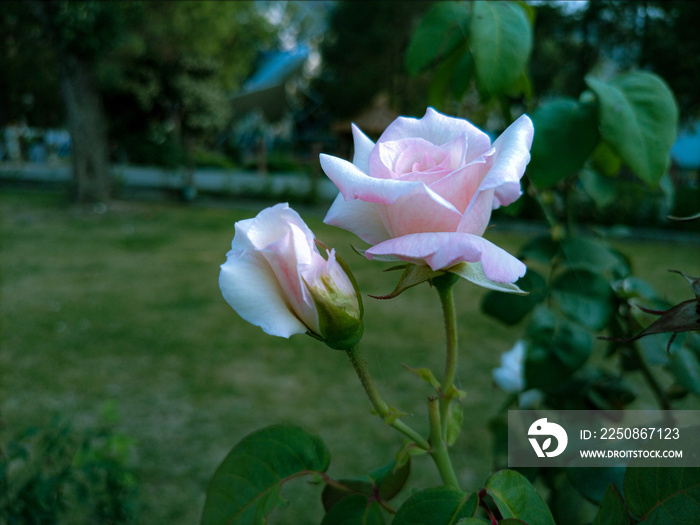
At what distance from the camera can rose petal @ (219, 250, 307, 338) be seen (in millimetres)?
270

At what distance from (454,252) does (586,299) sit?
13.4 inches

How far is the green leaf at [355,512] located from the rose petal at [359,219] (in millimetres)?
190

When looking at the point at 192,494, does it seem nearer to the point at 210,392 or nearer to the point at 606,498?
the point at 210,392

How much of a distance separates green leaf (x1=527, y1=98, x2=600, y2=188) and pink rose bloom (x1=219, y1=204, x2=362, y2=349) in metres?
0.26

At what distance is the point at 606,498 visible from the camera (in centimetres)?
33

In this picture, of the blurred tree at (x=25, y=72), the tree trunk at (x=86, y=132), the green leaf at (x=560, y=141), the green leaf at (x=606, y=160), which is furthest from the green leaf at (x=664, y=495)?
the tree trunk at (x=86, y=132)

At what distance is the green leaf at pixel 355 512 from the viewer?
38 centimetres

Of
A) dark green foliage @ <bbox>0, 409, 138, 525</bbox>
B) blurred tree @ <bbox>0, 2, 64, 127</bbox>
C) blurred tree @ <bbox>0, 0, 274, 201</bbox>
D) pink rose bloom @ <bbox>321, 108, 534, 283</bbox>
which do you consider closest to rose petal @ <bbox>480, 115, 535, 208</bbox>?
pink rose bloom @ <bbox>321, 108, 534, 283</bbox>

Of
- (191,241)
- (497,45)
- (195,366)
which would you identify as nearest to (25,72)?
(191,241)

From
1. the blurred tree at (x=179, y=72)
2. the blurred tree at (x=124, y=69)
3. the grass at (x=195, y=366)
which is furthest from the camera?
the blurred tree at (x=179, y=72)

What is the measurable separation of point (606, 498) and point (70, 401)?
2277 millimetres

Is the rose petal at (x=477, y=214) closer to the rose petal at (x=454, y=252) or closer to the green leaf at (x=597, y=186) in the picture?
the rose petal at (x=454, y=252)

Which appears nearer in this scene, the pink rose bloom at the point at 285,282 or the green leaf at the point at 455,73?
the pink rose bloom at the point at 285,282

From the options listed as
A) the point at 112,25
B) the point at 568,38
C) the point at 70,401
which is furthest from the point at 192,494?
the point at 568,38
